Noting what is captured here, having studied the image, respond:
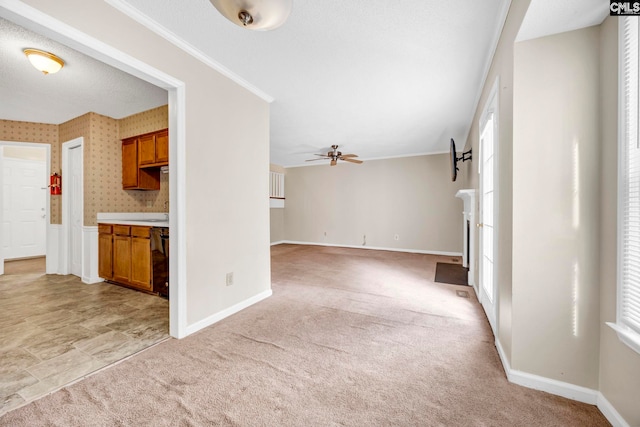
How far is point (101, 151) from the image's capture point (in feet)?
12.1

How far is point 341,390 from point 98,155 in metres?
4.44

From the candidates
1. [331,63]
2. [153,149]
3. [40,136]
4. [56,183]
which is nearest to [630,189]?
[331,63]

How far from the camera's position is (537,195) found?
1456 mm

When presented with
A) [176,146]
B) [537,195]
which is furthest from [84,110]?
[537,195]

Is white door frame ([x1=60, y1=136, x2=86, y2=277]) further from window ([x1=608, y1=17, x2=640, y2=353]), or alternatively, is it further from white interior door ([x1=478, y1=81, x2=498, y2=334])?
window ([x1=608, y1=17, x2=640, y2=353])

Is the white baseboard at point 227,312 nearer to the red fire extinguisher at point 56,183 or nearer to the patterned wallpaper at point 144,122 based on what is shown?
the patterned wallpaper at point 144,122

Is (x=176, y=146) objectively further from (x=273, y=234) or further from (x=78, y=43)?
(x=273, y=234)

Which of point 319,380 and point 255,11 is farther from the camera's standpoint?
point 319,380

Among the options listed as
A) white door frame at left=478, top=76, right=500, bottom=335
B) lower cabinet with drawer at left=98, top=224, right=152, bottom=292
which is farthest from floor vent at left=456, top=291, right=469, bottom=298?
lower cabinet with drawer at left=98, top=224, right=152, bottom=292

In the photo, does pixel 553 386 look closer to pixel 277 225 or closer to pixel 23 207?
pixel 277 225

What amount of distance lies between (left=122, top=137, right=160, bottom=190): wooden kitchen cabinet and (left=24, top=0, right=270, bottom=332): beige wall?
6.59 feet

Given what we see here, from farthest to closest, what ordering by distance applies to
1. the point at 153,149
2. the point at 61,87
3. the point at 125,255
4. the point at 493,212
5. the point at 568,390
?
1. the point at 153,149
2. the point at 125,255
3. the point at 61,87
4. the point at 493,212
5. the point at 568,390

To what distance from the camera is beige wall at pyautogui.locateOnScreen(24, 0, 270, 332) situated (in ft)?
5.79

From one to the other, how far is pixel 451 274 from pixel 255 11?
14.3ft
